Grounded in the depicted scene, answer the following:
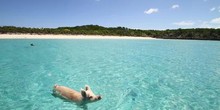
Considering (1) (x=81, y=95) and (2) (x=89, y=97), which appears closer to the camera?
(2) (x=89, y=97)

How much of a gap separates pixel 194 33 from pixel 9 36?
167 ft

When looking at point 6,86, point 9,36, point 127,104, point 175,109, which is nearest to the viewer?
point 175,109

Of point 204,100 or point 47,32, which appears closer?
point 204,100

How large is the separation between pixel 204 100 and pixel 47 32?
49.3 metres

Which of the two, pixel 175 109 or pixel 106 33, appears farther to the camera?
pixel 106 33

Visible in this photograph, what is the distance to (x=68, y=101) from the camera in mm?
6742

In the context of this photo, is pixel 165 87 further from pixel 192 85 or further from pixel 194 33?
pixel 194 33

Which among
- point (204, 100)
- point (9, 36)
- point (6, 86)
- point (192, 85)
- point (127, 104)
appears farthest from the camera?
point (9, 36)

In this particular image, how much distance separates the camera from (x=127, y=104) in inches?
274

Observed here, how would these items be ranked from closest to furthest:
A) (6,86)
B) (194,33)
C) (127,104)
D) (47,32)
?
(127,104), (6,86), (47,32), (194,33)

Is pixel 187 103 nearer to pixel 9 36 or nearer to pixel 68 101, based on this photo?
pixel 68 101

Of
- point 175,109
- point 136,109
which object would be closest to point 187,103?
point 175,109

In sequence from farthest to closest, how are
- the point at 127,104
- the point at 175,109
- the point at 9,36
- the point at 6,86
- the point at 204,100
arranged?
the point at 9,36 → the point at 6,86 → the point at 204,100 → the point at 127,104 → the point at 175,109

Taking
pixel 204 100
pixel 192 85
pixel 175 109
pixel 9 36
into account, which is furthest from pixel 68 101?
pixel 9 36
